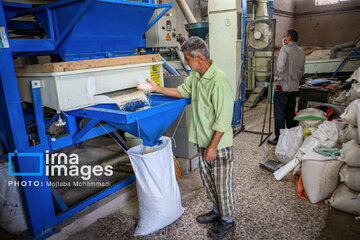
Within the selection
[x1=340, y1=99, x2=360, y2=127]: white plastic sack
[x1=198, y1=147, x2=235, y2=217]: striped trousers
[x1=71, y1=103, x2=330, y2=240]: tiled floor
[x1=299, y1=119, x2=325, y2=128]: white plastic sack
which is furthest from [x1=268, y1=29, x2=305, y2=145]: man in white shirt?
[x1=198, y1=147, x2=235, y2=217]: striped trousers

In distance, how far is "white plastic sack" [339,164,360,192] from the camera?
7.65 ft

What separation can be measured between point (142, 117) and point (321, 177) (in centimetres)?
194

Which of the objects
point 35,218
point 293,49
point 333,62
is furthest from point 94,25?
point 333,62

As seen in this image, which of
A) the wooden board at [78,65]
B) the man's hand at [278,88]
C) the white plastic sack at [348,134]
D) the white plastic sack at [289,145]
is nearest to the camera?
the wooden board at [78,65]

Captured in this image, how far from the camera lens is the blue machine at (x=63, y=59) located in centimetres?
177

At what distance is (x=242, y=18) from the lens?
4355 millimetres

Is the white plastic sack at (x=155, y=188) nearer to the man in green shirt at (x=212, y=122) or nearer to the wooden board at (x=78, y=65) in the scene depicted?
the man in green shirt at (x=212, y=122)

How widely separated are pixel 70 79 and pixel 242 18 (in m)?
3.41

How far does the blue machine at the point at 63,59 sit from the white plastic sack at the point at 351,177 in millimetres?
1678

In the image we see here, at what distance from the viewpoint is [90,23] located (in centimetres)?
187

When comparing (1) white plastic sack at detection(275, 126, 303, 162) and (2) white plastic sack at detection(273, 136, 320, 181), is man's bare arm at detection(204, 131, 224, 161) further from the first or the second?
(1) white plastic sack at detection(275, 126, 303, 162)

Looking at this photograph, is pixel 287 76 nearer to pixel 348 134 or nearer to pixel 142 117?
pixel 348 134

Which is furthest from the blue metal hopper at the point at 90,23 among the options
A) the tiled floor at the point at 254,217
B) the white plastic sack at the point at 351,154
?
the white plastic sack at the point at 351,154

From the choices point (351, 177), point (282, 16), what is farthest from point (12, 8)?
point (282, 16)
